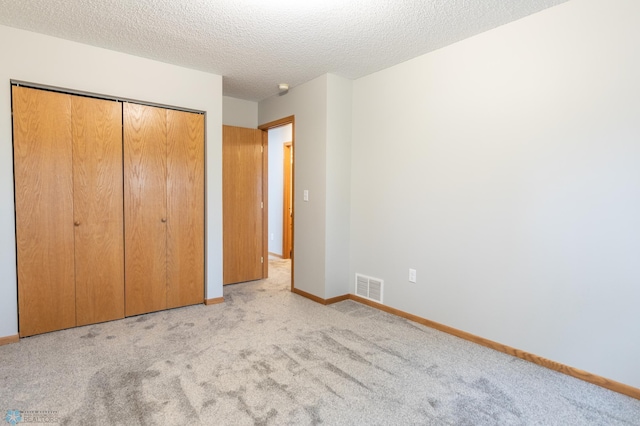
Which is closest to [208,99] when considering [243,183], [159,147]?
[159,147]

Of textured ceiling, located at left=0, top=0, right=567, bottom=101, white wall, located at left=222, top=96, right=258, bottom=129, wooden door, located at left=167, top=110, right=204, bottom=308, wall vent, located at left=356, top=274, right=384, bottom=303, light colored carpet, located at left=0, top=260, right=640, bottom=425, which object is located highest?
textured ceiling, located at left=0, top=0, right=567, bottom=101

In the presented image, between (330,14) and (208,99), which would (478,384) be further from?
(208,99)

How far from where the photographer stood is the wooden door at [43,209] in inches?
108

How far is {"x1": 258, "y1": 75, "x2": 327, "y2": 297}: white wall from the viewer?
377 centimetres

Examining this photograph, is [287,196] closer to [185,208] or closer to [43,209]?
[185,208]

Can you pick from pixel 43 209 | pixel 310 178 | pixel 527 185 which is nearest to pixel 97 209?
pixel 43 209

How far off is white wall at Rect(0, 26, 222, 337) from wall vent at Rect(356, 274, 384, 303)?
61.6 inches

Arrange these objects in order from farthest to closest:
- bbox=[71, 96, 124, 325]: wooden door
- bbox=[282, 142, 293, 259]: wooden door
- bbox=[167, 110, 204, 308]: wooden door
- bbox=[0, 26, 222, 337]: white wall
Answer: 1. bbox=[282, 142, 293, 259]: wooden door
2. bbox=[167, 110, 204, 308]: wooden door
3. bbox=[71, 96, 124, 325]: wooden door
4. bbox=[0, 26, 222, 337]: white wall

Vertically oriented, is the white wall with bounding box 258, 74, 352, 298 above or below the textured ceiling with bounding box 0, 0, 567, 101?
below

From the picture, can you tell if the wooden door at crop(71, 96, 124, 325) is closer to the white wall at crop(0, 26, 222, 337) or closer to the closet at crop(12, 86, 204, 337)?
the closet at crop(12, 86, 204, 337)

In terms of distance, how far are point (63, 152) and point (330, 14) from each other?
247 cm

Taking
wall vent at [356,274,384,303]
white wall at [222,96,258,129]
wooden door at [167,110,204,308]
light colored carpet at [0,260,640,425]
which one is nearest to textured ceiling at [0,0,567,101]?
wooden door at [167,110,204,308]

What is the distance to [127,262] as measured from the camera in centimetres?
326

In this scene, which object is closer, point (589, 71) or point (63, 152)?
point (589, 71)
